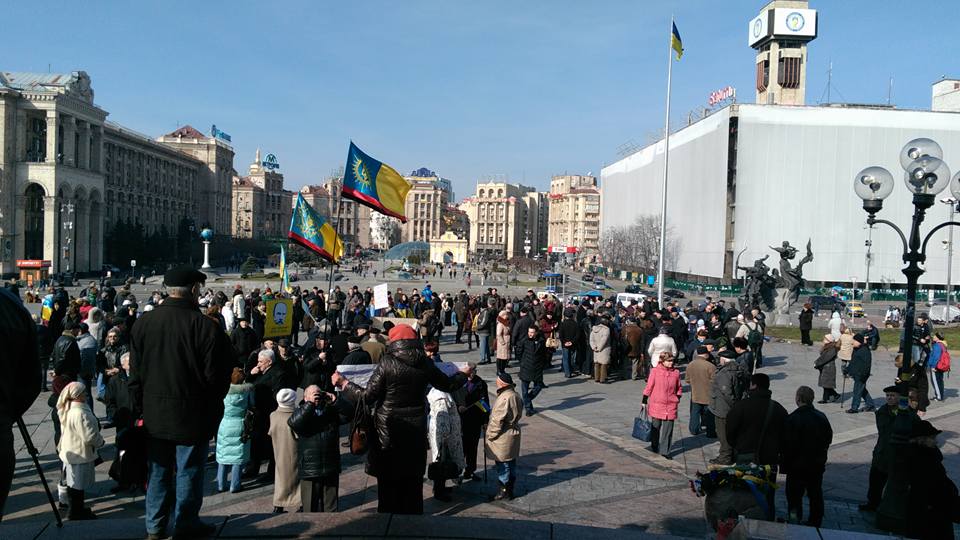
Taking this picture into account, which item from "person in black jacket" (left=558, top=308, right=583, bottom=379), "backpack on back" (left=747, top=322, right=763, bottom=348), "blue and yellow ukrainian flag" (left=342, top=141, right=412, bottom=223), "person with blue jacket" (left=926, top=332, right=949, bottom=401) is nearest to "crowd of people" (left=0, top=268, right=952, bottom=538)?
"person with blue jacket" (left=926, top=332, right=949, bottom=401)

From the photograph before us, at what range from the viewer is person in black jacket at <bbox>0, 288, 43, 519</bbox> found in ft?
8.05

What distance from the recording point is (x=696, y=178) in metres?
75.8

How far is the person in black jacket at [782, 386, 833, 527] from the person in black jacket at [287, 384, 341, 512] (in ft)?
14.0

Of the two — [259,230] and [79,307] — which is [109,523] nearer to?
[79,307]

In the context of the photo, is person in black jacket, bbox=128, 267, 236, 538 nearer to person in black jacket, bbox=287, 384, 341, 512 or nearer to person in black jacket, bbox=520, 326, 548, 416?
person in black jacket, bbox=287, 384, 341, 512

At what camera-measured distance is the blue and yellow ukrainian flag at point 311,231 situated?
59.6ft

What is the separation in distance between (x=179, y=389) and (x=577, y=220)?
149181 millimetres

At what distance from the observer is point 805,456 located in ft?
23.0

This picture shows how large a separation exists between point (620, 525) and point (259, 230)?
153m

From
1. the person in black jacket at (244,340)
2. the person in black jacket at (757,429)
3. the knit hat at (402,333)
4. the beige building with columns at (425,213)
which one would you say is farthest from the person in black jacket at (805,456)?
the beige building with columns at (425,213)

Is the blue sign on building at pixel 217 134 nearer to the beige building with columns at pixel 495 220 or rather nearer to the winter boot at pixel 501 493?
the beige building with columns at pixel 495 220

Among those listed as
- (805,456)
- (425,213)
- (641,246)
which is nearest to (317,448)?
(805,456)

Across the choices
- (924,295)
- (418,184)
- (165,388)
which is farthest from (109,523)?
(418,184)

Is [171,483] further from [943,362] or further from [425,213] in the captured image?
[425,213]
